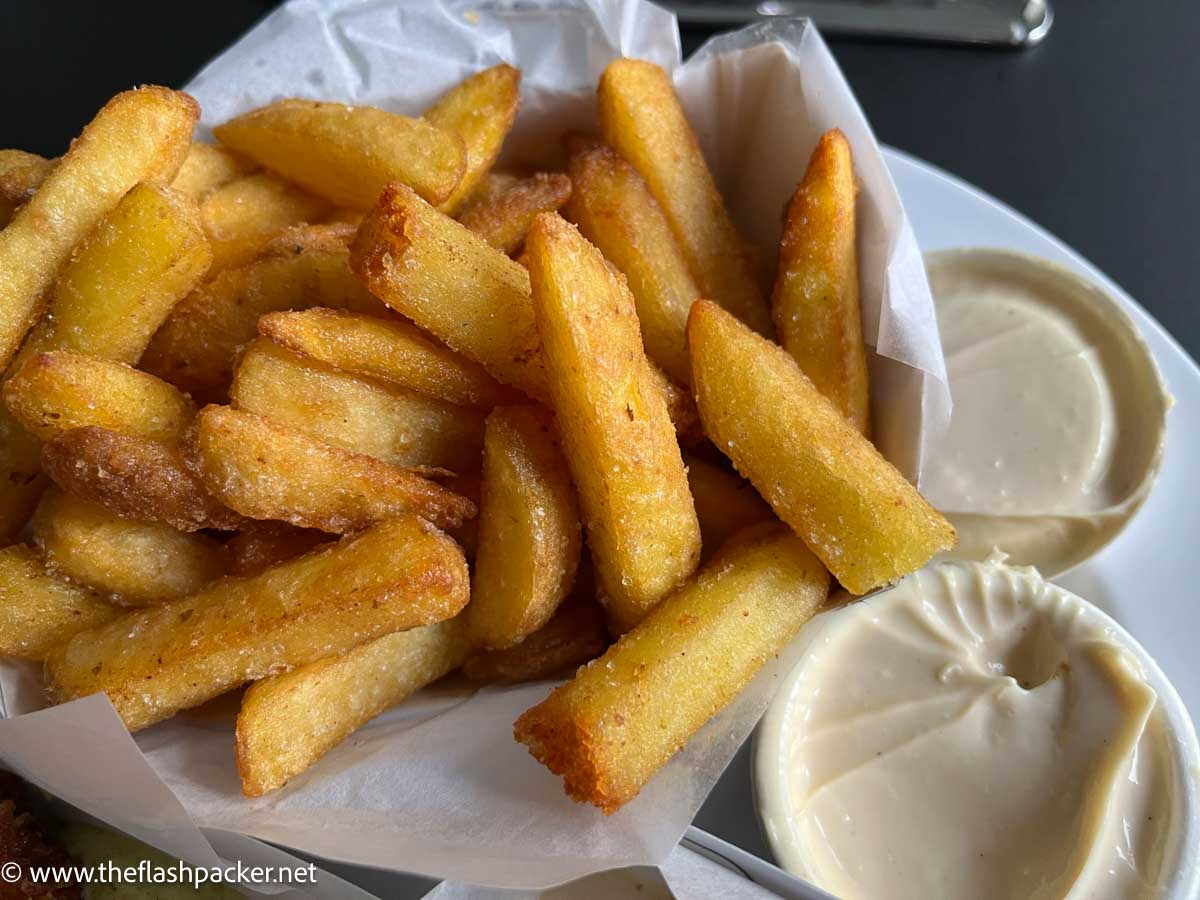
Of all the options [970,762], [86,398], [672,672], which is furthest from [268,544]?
[970,762]

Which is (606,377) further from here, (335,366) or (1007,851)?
(1007,851)

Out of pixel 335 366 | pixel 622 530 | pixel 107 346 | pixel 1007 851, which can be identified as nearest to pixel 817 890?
pixel 1007 851

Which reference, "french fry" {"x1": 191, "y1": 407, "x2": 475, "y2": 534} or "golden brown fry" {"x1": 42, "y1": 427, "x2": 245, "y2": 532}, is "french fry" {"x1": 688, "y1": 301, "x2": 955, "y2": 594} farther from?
A: "golden brown fry" {"x1": 42, "y1": 427, "x2": 245, "y2": 532}

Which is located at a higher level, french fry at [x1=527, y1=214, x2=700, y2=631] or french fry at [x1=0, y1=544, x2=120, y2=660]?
french fry at [x1=527, y1=214, x2=700, y2=631]

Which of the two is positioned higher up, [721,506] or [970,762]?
[721,506]

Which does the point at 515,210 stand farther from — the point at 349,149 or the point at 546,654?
the point at 546,654

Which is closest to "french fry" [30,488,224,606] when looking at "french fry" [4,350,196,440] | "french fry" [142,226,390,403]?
"french fry" [4,350,196,440]
